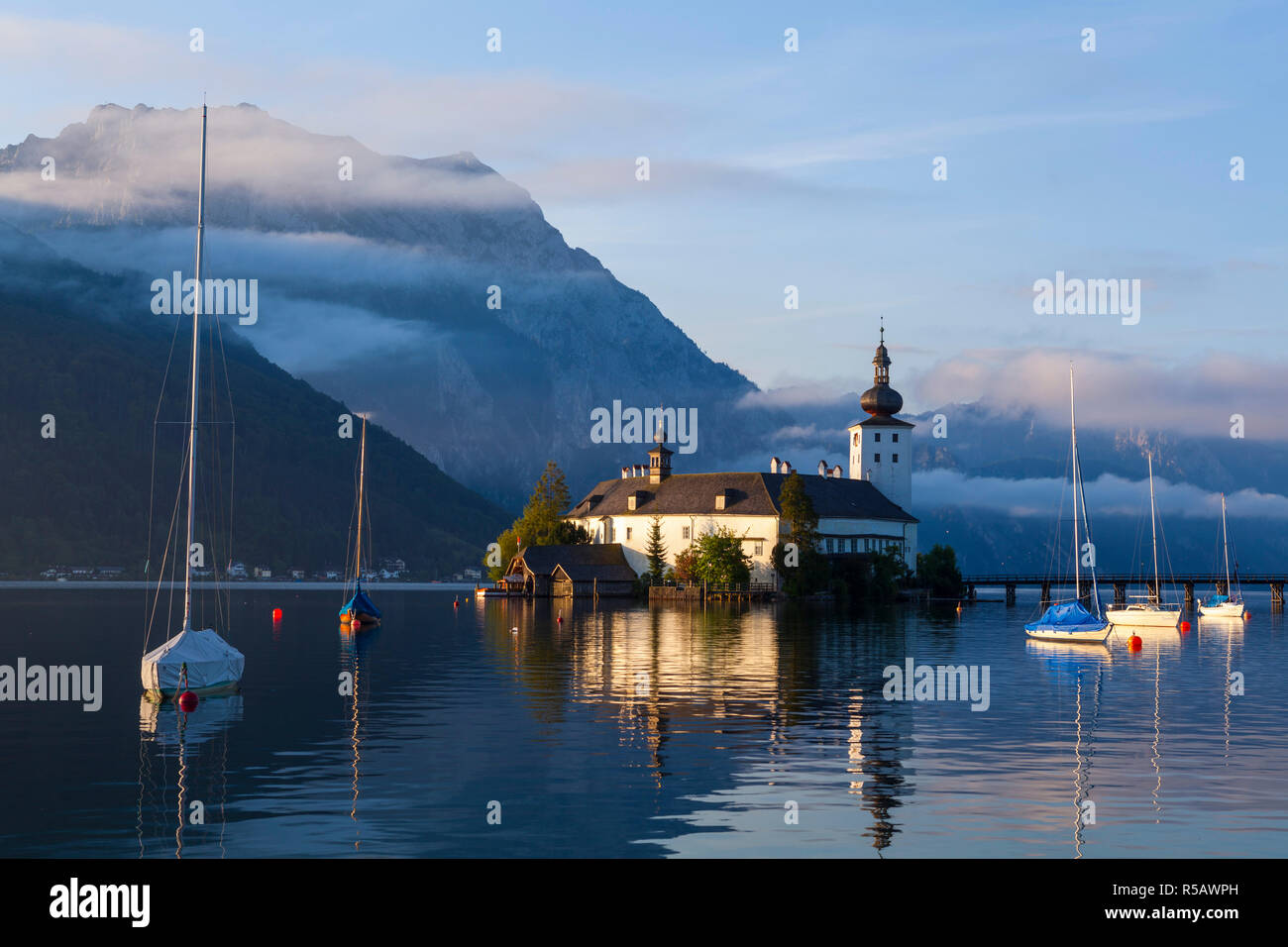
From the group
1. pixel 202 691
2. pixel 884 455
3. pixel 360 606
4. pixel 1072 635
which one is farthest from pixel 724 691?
pixel 884 455

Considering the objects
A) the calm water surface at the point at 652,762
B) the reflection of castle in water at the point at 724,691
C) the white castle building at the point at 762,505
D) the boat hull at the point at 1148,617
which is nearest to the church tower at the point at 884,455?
the white castle building at the point at 762,505

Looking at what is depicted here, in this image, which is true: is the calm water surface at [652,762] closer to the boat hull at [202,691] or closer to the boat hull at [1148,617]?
the boat hull at [202,691]

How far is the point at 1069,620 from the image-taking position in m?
90.5

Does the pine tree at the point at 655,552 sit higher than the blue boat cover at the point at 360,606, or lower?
higher

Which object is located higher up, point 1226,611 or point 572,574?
point 572,574

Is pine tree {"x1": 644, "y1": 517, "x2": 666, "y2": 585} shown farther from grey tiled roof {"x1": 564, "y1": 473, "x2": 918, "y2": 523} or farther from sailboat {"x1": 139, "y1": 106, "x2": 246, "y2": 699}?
sailboat {"x1": 139, "y1": 106, "x2": 246, "y2": 699}

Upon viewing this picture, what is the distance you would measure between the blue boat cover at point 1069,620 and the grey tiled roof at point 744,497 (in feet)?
262

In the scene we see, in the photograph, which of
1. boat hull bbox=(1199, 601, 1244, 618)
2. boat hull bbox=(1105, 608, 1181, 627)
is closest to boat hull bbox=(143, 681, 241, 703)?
boat hull bbox=(1105, 608, 1181, 627)

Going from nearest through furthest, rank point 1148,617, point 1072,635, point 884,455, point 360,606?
point 1072,635 → point 360,606 → point 1148,617 → point 884,455

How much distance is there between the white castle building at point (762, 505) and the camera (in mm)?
174375

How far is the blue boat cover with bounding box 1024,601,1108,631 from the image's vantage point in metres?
90.0

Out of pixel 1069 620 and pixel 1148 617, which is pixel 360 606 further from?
pixel 1148 617

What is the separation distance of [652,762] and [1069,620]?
207ft
